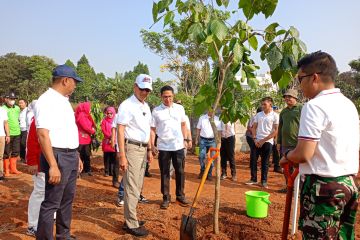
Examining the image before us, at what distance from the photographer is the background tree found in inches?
106

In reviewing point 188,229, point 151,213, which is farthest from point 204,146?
point 188,229

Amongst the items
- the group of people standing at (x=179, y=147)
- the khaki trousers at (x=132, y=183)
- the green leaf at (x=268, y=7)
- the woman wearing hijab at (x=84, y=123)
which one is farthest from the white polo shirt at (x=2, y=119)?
the green leaf at (x=268, y=7)

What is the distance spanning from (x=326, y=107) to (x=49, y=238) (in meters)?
2.63

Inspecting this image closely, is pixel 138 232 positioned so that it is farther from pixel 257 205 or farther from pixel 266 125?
pixel 266 125

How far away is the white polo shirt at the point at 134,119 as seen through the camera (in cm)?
383

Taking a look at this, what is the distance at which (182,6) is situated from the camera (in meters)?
2.91

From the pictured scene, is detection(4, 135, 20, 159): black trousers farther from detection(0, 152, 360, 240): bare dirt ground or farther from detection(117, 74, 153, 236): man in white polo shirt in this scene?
detection(117, 74, 153, 236): man in white polo shirt

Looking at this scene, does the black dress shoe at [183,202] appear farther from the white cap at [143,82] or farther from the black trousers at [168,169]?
the white cap at [143,82]

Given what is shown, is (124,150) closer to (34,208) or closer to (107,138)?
(34,208)

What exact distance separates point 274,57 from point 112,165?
5476mm

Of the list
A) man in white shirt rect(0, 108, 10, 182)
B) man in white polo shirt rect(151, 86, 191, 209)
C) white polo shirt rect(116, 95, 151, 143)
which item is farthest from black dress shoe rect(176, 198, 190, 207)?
man in white shirt rect(0, 108, 10, 182)

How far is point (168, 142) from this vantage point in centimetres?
497

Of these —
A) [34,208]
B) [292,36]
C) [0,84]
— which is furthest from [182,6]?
[0,84]

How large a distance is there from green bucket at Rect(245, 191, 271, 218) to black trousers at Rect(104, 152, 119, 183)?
10.7ft
